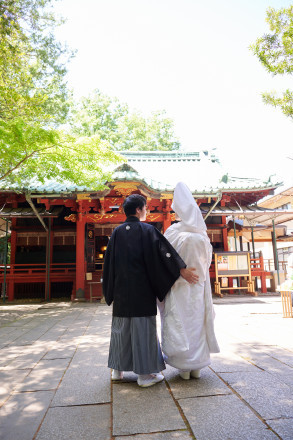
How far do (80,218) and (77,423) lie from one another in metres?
8.74

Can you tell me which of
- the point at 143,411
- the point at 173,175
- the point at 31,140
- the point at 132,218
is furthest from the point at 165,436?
the point at 173,175

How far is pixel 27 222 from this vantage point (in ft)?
38.7

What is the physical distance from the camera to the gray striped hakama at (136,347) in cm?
260

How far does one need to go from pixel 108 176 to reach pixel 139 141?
17.2m

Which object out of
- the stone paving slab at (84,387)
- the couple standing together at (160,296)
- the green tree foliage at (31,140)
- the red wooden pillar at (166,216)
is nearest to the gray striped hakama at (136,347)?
the couple standing together at (160,296)

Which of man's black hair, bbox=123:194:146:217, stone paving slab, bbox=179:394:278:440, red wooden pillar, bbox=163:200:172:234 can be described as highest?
red wooden pillar, bbox=163:200:172:234

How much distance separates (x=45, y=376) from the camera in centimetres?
302

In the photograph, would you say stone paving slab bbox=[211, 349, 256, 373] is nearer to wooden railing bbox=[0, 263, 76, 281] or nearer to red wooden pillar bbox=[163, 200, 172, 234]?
red wooden pillar bbox=[163, 200, 172, 234]

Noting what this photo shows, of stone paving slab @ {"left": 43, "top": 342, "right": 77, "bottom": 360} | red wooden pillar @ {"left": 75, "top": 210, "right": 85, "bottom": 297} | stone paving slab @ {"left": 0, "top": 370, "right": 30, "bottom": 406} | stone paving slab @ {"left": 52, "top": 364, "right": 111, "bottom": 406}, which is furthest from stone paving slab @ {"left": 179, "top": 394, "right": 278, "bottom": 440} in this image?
red wooden pillar @ {"left": 75, "top": 210, "right": 85, "bottom": 297}

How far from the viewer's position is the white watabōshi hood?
9.39 feet

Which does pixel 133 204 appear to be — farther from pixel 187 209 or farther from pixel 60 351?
pixel 60 351

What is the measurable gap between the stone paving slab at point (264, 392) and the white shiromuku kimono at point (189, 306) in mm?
325

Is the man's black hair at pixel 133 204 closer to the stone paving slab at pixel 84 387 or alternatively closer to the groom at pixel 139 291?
the groom at pixel 139 291

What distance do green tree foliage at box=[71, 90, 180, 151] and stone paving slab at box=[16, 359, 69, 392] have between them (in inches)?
868
